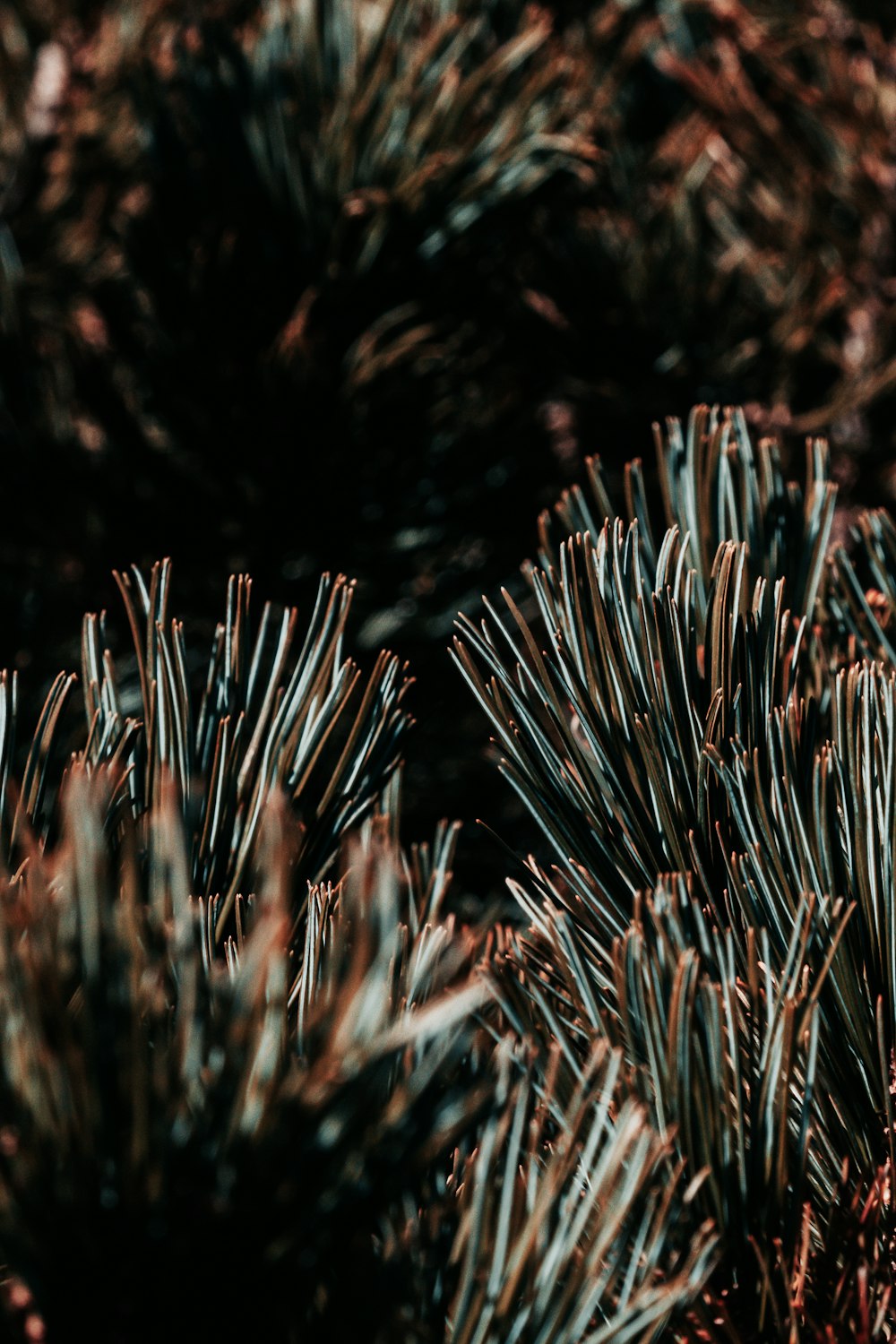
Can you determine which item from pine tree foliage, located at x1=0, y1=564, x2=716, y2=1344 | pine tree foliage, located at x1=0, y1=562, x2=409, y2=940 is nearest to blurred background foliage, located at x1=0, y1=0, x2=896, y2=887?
pine tree foliage, located at x1=0, y1=562, x2=409, y2=940

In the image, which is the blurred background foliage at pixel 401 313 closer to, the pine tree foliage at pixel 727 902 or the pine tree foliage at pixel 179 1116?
the pine tree foliage at pixel 727 902

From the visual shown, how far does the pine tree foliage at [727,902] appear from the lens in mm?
344

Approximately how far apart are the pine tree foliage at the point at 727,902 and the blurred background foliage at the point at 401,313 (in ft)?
1.08

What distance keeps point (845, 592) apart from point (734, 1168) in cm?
30

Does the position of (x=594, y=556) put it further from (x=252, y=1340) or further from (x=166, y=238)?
(x=166, y=238)

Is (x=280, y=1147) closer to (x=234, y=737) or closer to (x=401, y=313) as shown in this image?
(x=234, y=737)

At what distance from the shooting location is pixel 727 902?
41cm

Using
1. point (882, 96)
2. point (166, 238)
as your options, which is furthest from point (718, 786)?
point (882, 96)

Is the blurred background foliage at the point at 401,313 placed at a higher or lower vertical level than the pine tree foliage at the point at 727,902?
higher

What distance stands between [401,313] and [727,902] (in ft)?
1.60

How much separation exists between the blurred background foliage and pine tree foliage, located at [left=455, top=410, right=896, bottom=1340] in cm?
33

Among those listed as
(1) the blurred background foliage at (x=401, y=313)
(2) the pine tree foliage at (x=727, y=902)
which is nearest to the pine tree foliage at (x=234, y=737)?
(2) the pine tree foliage at (x=727, y=902)

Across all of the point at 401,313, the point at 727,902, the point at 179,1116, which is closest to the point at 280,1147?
the point at 179,1116

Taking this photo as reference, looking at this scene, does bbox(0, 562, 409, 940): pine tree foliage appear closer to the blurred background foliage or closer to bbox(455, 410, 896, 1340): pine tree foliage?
bbox(455, 410, 896, 1340): pine tree foliage
